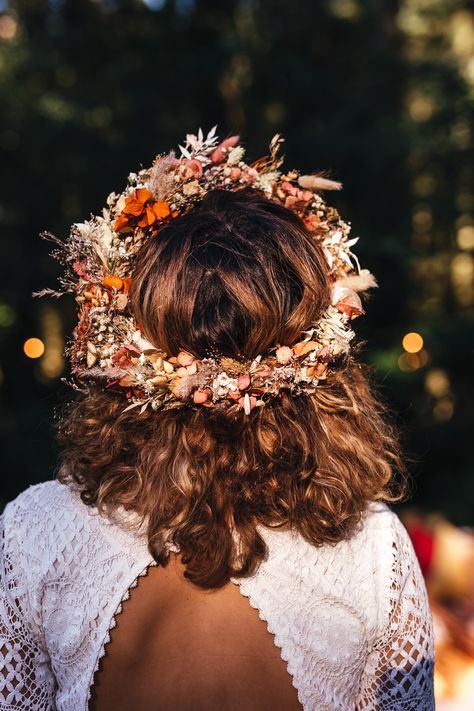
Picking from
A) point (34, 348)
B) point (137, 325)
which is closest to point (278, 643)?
point (137, 325)

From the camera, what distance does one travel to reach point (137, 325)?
4.45 ft

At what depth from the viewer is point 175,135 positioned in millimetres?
5250

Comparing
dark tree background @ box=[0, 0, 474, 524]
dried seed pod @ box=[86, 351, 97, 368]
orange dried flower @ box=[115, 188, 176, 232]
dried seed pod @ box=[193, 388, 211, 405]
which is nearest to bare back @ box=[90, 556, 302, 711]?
dried seed pod @ box=[193, 388, 211, 405]

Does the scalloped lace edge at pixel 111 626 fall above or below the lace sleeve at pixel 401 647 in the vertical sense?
above

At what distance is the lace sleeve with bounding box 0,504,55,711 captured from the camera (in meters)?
1.28

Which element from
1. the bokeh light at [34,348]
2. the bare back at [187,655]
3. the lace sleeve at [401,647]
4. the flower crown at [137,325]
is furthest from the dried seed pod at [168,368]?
the bokeh light at [34,348]

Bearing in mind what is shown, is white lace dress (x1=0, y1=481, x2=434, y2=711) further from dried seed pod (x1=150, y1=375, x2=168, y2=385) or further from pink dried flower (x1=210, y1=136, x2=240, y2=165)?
pink dried flower (x1=210, y1=136, x2=240, y2=165)

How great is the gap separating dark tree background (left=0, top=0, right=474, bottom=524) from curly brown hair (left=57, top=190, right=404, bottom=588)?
3.60 metres

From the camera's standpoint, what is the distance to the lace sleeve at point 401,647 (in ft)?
4.31

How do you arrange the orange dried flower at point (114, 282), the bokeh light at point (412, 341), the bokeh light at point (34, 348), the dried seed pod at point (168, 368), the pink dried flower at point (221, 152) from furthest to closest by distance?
the bokeh light at point (412, 341) < the bokeh light at point (34, 348) < the pink dried flower at point (221, 152) < the orange dried flower at point (114, 282) < the dried seed pod at point (168, 368)

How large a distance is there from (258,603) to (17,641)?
19.0 inches

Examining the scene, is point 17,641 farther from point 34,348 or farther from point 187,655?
point 34,348

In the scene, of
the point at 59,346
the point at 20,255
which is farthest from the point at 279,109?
the point at 59,346

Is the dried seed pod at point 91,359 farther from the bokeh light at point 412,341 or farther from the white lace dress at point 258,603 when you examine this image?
the bokeh light at point 412,341
